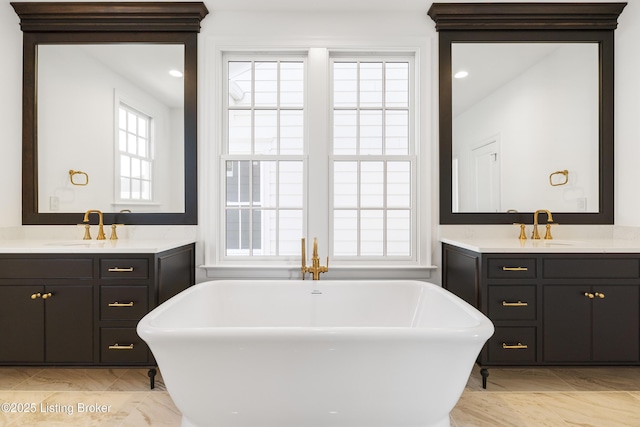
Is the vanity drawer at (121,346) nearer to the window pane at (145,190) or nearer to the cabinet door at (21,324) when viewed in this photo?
the cabinet door at (21,324)

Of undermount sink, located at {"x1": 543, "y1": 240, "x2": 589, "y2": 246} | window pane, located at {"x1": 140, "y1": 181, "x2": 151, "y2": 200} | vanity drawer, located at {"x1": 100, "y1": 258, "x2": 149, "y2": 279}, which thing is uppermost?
window pane, located at {"x1": 140, "y1": 181, "x2": 151, "y2": 200}

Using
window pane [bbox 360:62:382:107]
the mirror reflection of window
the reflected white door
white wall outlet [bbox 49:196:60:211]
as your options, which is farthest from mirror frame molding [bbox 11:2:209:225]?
the reflected white door

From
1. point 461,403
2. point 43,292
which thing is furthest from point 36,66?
point 461,403

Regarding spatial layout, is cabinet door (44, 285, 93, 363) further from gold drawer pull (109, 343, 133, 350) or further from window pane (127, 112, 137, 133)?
window pane (127, 112, 137, 133)

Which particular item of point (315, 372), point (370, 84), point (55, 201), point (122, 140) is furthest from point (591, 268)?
point (55, 201)

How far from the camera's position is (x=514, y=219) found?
8.88ft

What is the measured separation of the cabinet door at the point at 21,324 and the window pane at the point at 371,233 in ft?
6.71

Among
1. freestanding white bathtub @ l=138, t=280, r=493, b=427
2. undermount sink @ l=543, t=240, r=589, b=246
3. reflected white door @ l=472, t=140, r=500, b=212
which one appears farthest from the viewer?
reflected white door @ l=472, t=140, r=500, b=212

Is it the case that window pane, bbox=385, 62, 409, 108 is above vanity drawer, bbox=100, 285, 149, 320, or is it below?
above

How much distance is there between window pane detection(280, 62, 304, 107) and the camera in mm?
2789

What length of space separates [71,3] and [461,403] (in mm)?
3601

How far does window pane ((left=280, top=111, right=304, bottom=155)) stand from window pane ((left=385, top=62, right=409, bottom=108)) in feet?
2.22

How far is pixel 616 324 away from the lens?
2.11m

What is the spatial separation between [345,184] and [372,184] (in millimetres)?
203
